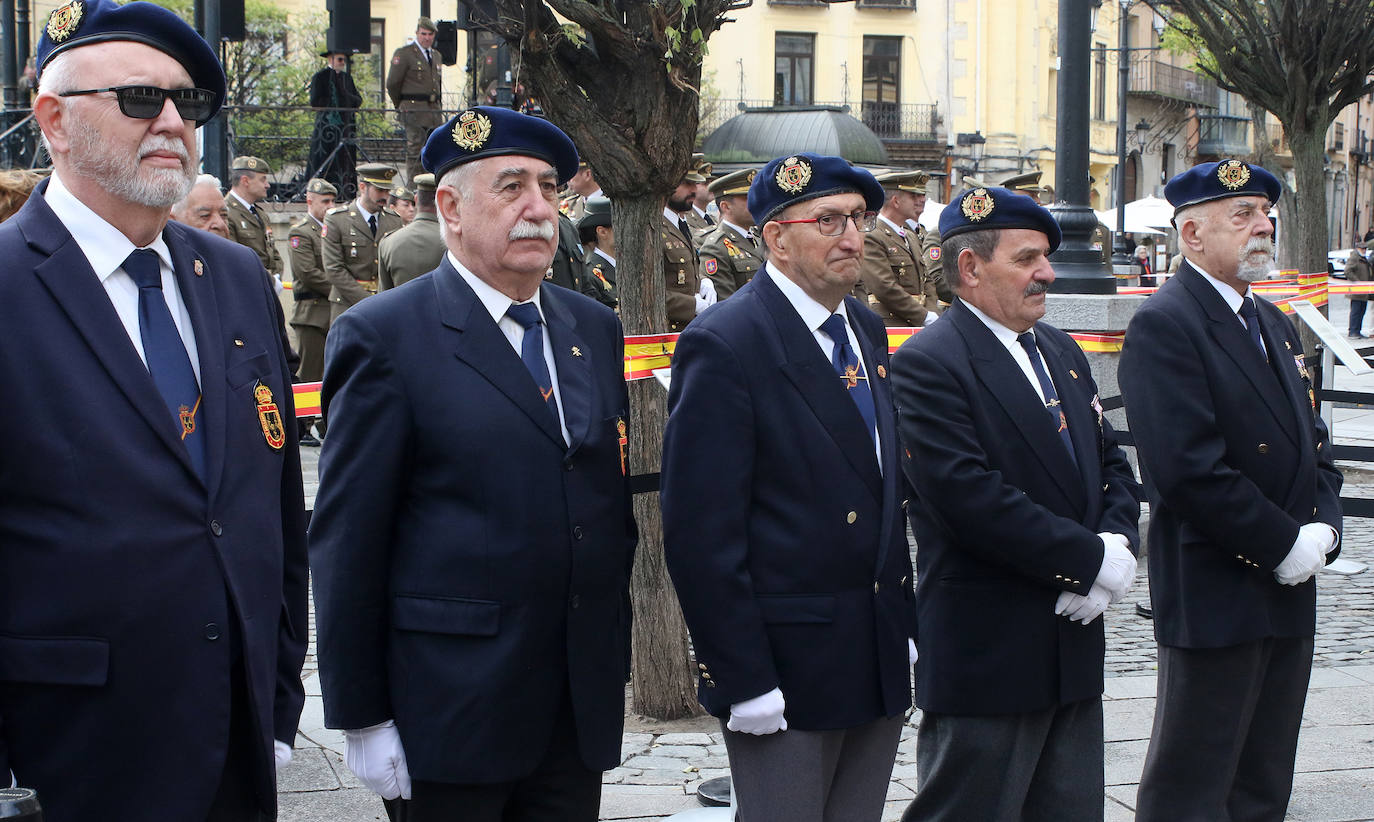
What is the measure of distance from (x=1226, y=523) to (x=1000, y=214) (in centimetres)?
109

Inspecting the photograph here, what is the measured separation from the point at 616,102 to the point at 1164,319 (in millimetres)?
2047

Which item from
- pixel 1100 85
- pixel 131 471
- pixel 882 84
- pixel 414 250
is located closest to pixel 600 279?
pixel 414 250

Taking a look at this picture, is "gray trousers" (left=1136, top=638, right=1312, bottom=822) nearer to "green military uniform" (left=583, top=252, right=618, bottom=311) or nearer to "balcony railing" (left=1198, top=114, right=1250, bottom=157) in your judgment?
"green military uniform" (left=583, top=252, right=618, bottom=311)

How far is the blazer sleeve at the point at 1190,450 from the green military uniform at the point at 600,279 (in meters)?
4.39

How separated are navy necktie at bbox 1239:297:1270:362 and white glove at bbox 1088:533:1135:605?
1.03 metres

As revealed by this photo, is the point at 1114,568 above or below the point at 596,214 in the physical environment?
below

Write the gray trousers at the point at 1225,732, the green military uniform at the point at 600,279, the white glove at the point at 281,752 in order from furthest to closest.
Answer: the green military uniform at the point at 600,279
the gray trousers at the point at 1225,732
the white glove at the point at 281,752

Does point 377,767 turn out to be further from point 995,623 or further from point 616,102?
point 616,102

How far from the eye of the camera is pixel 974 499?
371 centimetres

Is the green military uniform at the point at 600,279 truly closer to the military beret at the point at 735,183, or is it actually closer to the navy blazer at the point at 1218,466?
the military beret at the point at 735,183

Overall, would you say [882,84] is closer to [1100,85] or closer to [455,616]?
[1100,85]

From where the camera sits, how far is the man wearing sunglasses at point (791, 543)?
336 centimetres

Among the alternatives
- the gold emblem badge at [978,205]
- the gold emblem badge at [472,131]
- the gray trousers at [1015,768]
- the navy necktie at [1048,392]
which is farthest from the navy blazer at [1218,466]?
the gold emblem badge at [472,131]

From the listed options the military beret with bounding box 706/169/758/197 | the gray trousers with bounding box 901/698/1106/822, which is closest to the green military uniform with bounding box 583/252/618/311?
the military beret with bounding box 706/169/758/197
